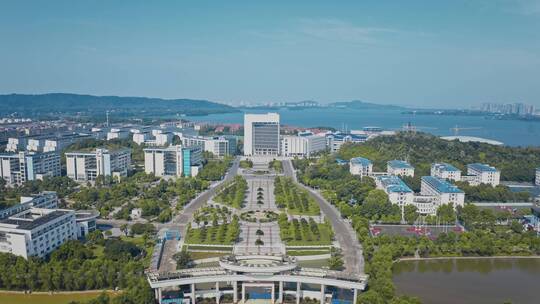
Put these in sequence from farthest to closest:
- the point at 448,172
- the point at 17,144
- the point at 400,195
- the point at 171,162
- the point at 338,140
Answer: the point at 338,140
the point at 17,144
the point at 171,162
the point at 448,172
the point at 400,195

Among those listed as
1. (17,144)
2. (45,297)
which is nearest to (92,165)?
(17,144)

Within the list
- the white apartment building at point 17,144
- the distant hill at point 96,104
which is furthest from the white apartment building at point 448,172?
the distant hill at point 96,104

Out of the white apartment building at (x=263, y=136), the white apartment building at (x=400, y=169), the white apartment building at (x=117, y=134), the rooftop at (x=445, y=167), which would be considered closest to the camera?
the rooftop at (x=445, y=167)

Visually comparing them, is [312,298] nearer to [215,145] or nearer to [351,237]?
[351,237]

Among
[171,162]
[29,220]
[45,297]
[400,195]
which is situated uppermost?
[171,162]

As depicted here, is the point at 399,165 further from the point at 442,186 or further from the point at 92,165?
the point at 92,165

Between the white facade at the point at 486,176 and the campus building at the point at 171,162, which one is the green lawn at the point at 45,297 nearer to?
the campus building at the point at 171,162

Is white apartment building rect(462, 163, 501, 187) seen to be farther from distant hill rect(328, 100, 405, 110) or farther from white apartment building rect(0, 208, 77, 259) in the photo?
distant hill rect(328, 100, 405, 110)
